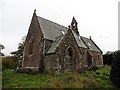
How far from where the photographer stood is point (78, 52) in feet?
109

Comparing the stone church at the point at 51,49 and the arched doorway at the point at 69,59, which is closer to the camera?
the stone church at the point at 51,49

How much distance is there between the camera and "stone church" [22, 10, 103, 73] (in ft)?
104

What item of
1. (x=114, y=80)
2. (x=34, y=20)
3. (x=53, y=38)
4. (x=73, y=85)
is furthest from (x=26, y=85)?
(x=34, y=20)

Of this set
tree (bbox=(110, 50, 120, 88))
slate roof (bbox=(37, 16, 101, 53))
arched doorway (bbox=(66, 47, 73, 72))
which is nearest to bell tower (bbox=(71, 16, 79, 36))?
slate roof (bbox=(37, 16, 101, 53))

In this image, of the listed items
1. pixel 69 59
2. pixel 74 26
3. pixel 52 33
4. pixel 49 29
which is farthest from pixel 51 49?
pixel 74 26

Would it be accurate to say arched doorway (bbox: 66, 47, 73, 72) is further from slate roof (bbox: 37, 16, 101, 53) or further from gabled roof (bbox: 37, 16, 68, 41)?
gabled roof (bbox: 37, 16, 68, 41)

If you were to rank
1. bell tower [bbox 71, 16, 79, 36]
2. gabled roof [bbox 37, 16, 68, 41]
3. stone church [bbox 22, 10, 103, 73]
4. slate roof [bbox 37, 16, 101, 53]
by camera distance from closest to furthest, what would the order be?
stone church [bbox 22, 10, 103, 73] → slate roof [bbox 37, 16, 101, 53] → gabled roof [bbox 37, 16, 68, 41] → bell tower [bbox 71, 16, 79, 36]

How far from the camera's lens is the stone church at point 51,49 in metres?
31.8

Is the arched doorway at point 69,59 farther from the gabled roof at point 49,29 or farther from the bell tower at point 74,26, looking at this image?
the bell tower at point 74,26

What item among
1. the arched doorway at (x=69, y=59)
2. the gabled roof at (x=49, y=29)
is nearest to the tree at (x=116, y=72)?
the arched doorway at (x=69, y=59)

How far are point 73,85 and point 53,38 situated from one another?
1569cm

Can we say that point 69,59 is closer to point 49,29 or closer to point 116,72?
point 49,29

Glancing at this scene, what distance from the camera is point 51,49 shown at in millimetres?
33375

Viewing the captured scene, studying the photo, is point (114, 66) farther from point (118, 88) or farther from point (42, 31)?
point (42, 31)
